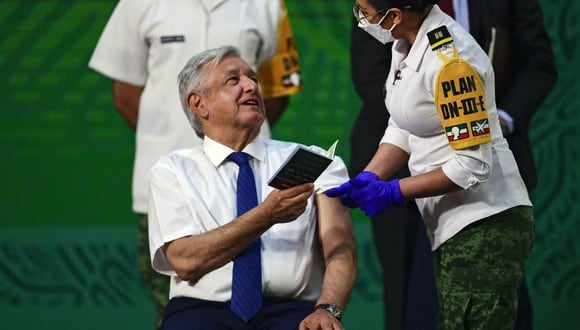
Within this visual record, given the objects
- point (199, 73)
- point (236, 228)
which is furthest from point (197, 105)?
point (236, 228)

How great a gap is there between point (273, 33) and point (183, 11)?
0.29 meters

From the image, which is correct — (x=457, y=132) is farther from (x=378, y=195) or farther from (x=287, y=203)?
(x=287, y=203)

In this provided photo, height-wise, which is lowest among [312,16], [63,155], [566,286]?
[566,286]

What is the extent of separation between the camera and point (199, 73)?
3158mm

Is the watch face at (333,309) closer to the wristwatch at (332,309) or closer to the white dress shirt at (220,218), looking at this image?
the wristwatch at (332,309)

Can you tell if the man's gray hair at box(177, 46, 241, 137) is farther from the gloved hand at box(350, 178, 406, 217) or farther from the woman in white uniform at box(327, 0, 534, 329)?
the gloved hand at box(350, 178, 406, 217)

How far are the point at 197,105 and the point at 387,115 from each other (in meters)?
0.70

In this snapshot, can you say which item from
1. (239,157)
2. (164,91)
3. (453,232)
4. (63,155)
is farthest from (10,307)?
(453,232)

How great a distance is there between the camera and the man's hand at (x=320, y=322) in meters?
2.83

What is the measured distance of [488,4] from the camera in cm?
352

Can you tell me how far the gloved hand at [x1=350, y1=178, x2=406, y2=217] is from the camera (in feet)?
9.00

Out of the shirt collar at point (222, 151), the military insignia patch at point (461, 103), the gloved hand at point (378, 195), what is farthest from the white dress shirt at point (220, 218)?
the military insignia patch at point (461, 103)

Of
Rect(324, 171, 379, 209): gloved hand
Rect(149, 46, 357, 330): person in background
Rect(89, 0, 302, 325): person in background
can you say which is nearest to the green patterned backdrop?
Rect(89, 0, 302, 325): person in background

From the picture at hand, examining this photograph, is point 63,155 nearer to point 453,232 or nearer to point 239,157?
point 239,157
